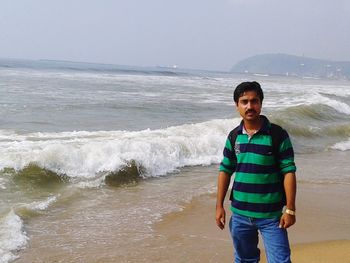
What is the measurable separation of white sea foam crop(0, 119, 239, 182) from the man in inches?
226

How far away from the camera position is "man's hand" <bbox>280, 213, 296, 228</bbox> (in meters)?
2.97

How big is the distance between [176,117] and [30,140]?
7427 mm

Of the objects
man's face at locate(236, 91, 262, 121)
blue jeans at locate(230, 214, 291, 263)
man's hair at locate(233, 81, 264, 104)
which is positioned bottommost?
blue jeans at locate(230, 214, 291, 263)

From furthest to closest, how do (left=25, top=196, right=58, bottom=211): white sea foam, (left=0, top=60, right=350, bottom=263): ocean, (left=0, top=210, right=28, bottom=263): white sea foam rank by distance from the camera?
(left=25, top=196, right=58, bottom=211): white sea foam → (left=0, top=60, right=350, bottom=263): ocean → (left=0, top=210, right=28, bottom=263): white sea foam

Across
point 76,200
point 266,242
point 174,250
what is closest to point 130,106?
point 76,200

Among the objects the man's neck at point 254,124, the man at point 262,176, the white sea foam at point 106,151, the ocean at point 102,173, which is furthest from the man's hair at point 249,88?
the white sea foam at point 106,151

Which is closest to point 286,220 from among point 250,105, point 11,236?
point 250,105

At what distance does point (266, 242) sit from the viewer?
309cm

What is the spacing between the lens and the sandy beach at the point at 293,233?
4.68m

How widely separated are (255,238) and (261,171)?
1.74 ft

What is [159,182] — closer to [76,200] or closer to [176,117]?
[76,200]

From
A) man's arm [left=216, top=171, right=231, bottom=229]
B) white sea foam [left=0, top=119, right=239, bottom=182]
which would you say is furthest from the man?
white sea foam [left=0, top=119, right=239, bottom=182]

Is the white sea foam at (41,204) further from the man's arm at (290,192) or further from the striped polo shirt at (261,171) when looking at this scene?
the man's arm at (290,192)

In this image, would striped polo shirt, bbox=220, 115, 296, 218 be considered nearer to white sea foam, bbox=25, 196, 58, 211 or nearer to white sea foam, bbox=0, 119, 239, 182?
white sea foam, bbox=25, 196, 58, 211
